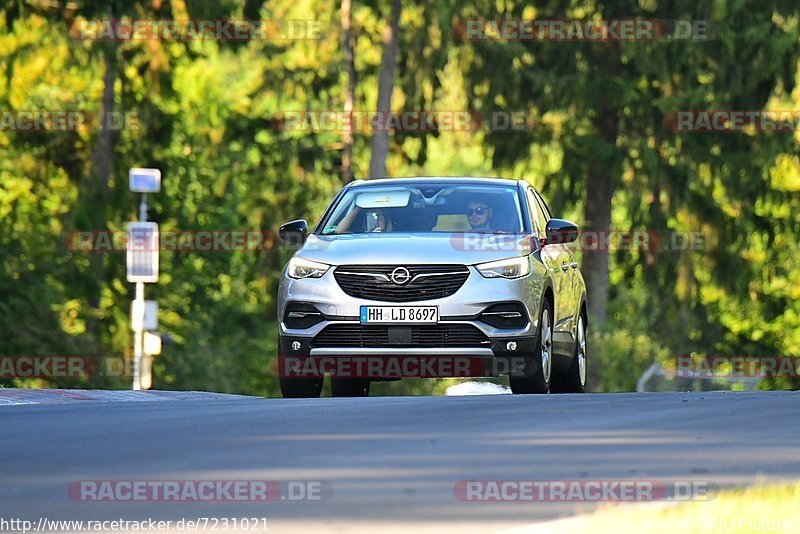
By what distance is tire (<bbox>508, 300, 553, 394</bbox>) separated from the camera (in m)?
17.1

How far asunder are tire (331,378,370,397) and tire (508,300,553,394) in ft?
4.98

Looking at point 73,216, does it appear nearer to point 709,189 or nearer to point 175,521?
point 709,189

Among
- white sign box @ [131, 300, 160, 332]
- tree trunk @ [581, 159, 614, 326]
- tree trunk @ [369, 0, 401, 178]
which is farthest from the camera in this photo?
tree trunk @ [369, 0, 401, 178]

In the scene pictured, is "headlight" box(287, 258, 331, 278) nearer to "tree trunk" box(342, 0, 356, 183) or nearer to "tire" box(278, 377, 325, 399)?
"tire" box(278, 377, 325, 399)

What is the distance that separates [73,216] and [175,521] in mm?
37635

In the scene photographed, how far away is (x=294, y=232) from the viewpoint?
57.6 ft

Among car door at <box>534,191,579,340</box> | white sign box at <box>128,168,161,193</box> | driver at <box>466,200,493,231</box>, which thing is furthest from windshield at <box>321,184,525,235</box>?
white sign box at <box>128,168,161,193</box>

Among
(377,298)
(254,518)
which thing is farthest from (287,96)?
(254,518)

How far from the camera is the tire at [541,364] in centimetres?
1709

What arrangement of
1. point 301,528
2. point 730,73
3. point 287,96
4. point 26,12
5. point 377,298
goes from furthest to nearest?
1. point 287,96
2. point 730,73
3. point 26,12
4. point 377,298
5. point 301,528

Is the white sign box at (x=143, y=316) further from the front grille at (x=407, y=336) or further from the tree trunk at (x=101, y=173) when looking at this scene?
the front grille at (x=407, y=336)

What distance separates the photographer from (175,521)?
824 centimetres

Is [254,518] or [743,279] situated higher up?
[254,518]

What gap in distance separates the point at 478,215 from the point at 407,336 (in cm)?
167
